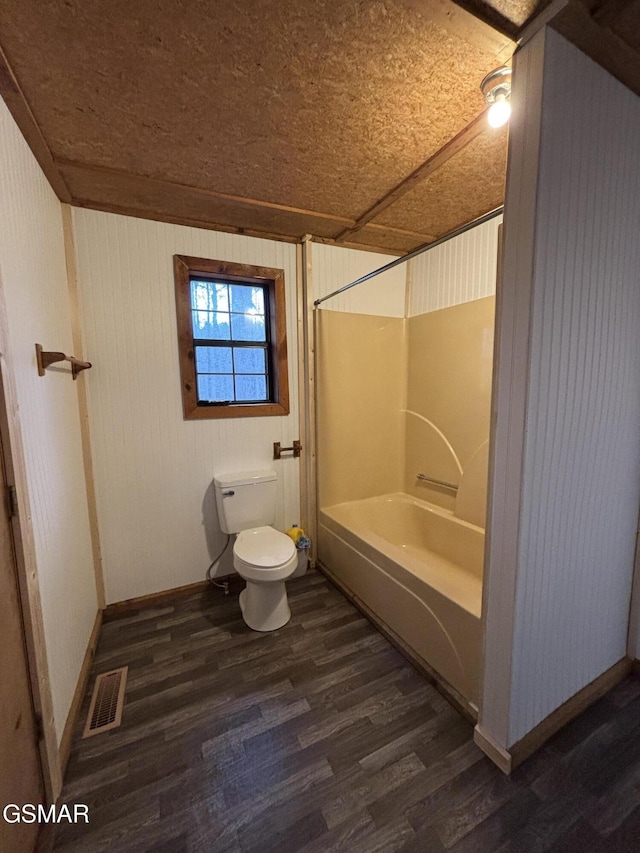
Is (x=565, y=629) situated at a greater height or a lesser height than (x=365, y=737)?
greater

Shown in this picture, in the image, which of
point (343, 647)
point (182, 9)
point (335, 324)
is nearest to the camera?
point (182, 9)

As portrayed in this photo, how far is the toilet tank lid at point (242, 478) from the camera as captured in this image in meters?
2.18

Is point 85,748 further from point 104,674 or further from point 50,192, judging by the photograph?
point 50,192

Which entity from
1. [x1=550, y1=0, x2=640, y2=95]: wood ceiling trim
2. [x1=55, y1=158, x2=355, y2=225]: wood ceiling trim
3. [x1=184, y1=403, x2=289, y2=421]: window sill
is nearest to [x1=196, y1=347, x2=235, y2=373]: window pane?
[x1=184, y1=403, x2=289, y2=421]: window sill

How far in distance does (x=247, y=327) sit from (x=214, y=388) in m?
0.48

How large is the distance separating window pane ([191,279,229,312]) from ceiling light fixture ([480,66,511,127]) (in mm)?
1638

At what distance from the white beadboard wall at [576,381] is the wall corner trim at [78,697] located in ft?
5.41

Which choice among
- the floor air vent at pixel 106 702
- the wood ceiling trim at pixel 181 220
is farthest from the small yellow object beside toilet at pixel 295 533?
the wood ceiling trim at pixel 181 220

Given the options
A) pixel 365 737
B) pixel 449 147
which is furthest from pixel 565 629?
pixel 449 147

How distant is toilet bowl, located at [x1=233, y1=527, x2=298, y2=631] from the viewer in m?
1.83

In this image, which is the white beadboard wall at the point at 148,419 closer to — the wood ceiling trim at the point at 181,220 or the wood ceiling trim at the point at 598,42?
the wood ceiling trim at the point at 181,220

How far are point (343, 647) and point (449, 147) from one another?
8.09ft

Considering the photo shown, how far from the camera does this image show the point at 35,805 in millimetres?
1054

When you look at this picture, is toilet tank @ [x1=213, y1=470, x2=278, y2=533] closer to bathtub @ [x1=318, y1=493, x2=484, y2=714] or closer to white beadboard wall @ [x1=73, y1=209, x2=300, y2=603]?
white beadboard wall @ [x1=73, y1=209, x2=300, y2=603]
